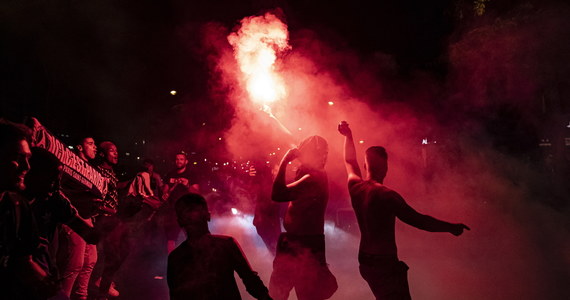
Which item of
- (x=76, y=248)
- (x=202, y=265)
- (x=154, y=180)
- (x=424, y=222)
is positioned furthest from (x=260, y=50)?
(x=202, y=265)

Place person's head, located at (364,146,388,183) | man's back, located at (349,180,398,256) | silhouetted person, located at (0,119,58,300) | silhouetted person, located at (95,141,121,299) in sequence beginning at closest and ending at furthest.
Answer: silhouetted person, located at (0,119,58,300) < man's back, located at (349,180,398,256) < person's head, located at (364,146,388,183) < silhouetted person, located at (95,141,121,299)

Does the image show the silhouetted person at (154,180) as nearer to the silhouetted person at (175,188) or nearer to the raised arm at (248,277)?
the silhouetted person at (175,188)

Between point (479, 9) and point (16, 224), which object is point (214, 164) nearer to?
point (479, 9)

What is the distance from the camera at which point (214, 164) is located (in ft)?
98.8

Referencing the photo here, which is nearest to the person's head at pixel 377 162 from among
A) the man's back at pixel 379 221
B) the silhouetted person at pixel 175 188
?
the man's back at pixel 379 221

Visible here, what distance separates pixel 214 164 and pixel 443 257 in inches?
939

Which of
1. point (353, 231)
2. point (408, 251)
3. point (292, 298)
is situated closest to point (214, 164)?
point (353, 231)

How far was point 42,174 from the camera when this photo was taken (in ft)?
9.84

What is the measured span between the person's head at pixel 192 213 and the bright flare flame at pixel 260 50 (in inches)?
182

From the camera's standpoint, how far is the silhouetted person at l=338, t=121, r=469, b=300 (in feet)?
11.1

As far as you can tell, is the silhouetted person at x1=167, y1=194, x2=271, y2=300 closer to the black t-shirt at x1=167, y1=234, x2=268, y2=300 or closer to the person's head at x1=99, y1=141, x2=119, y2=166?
the black t-shirt at x1=167, y1=234, x2=268, y2=300

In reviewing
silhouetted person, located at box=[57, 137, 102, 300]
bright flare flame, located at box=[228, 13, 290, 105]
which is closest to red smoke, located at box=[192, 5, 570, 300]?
bright flare flame, located at box=[228, 13, 290, 105]

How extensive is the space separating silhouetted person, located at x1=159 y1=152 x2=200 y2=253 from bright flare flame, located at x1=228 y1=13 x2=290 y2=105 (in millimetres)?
1792

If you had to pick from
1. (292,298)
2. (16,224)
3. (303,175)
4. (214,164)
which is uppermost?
(214,164)
